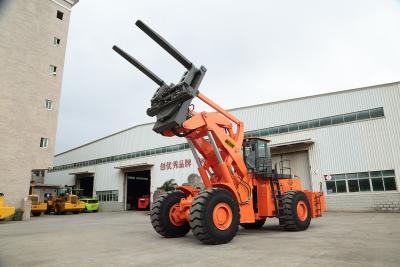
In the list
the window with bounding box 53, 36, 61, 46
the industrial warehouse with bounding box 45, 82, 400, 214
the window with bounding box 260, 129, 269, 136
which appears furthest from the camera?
the window with bounding box 53, 36, 61, 46

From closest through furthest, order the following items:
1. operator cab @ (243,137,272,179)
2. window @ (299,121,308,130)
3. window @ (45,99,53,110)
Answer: operator cab @ (243,137,272,179), window @ (299,121,308,130), window @ (45,99,53,110)

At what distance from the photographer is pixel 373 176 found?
21109 millimetres

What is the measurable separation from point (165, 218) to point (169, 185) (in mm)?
22857

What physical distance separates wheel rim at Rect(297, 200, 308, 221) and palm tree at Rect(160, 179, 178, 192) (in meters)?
21.6

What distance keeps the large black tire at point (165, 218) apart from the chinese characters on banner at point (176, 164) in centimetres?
2212

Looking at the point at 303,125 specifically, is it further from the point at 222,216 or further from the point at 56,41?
the point at 56,41

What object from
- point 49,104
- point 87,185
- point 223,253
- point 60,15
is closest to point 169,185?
point 49,104

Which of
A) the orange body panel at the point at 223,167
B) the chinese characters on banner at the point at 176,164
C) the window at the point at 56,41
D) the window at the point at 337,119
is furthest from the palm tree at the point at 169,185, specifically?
the orange body panel at the point at 223,167

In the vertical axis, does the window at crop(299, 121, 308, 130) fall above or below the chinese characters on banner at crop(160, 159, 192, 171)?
above

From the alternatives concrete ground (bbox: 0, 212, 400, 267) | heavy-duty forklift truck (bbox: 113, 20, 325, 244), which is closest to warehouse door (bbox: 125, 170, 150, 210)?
heavy-duty forklift truck (bbox: 113, 20, 325, 244)

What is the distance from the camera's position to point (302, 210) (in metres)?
11.0

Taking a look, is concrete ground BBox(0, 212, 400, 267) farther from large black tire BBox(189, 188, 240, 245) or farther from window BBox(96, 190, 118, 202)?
window BBox(96, 190, 118, 202)

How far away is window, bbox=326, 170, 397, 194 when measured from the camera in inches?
805

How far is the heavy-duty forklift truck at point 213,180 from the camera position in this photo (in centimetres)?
802
